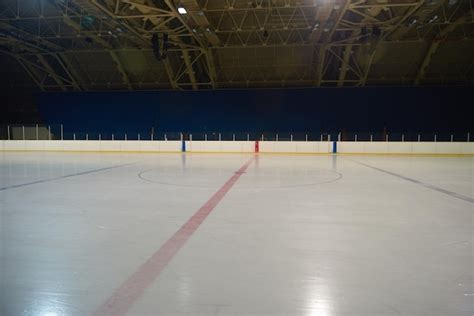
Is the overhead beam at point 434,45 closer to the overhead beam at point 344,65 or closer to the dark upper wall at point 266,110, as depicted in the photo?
the dark upper wall at point 266,110

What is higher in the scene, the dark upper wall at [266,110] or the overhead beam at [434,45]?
the overhead beam at [434,45]

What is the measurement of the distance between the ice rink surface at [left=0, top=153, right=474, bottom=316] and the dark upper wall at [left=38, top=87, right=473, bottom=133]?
67.5 feet

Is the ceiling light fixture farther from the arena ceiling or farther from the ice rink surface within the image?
the ice rink surface

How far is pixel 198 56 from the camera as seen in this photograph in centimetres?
2548

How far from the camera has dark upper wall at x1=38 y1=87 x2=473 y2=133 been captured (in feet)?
86.0

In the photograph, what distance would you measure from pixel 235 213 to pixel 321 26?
17572 mm

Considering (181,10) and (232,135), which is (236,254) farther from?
(232,135)

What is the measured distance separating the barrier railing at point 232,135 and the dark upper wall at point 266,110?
1.90 ft

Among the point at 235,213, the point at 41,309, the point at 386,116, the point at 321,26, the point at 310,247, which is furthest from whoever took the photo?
the point at 386,116

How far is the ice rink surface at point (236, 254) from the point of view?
2.60 metres

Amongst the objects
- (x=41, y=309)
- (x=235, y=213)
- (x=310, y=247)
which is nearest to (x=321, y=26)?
(x=235, y=213)

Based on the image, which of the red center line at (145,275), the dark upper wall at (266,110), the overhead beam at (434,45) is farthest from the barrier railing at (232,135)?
the red center line at (145,275)

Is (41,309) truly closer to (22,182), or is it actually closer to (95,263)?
(95,263)

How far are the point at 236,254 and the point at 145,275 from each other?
101cm
